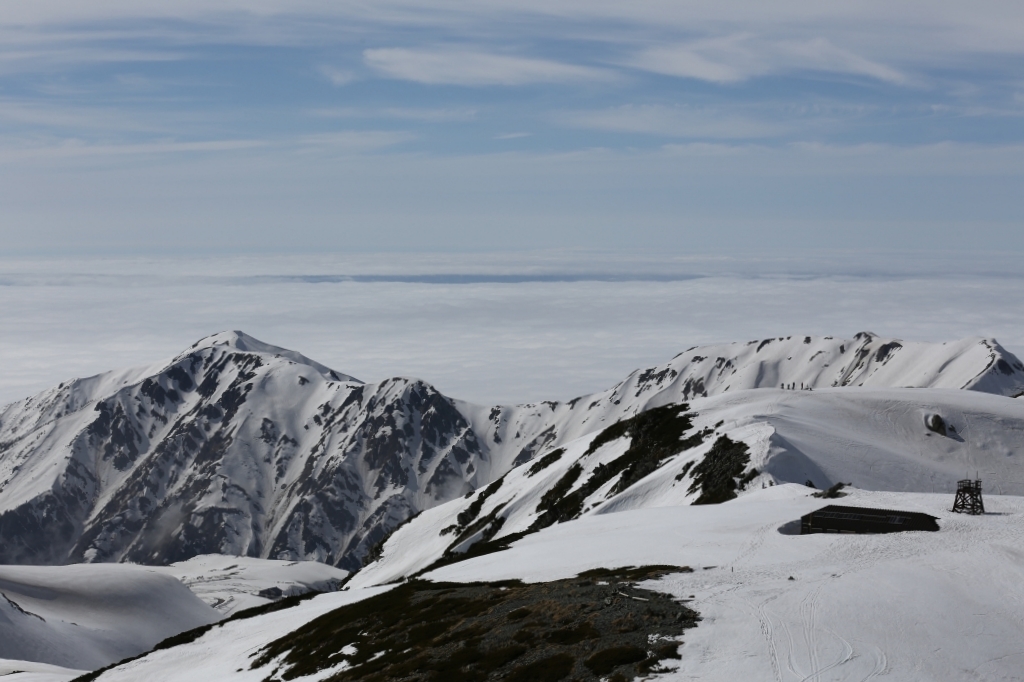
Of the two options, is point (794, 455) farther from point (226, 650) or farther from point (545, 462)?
point (545, 462)

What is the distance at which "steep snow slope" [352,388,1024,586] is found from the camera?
315 feet

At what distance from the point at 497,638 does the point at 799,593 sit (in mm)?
14737

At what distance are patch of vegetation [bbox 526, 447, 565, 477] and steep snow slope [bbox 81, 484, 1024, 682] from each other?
3087 inches

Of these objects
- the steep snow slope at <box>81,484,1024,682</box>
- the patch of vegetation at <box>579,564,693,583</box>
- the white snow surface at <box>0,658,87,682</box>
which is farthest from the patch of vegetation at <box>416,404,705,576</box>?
the patch of vegetation at <box>579,564,693,583</box>

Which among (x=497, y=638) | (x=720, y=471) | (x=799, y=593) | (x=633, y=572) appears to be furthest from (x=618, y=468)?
(x=497, y=638)

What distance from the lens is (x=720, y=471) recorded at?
3807 inches

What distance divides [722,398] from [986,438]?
106 ft

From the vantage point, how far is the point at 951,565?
166ft

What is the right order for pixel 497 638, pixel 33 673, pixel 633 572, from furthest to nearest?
pixel 33 673 → pixel 633 572 → pixel 497 638

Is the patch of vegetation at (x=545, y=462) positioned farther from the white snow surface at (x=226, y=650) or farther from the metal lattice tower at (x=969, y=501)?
the metal lattice tower at (x=969, y=501)

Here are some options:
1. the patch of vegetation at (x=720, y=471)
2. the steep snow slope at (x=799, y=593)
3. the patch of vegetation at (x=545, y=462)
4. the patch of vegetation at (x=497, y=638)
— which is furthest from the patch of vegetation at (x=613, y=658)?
the patch of vegetation at (x=545, y=462)

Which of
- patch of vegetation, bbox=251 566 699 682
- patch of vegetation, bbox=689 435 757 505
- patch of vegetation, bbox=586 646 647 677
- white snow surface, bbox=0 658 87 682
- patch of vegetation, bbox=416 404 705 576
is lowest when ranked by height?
white snow surface, bbox=0 658 87 682

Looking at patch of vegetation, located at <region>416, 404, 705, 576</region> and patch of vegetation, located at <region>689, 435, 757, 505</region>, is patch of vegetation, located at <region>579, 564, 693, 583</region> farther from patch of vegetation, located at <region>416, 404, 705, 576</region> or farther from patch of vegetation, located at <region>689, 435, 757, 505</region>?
patch of vegetation, located at <region>416, 404, 705, 576</region>

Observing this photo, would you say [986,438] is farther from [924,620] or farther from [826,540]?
[924,620]
